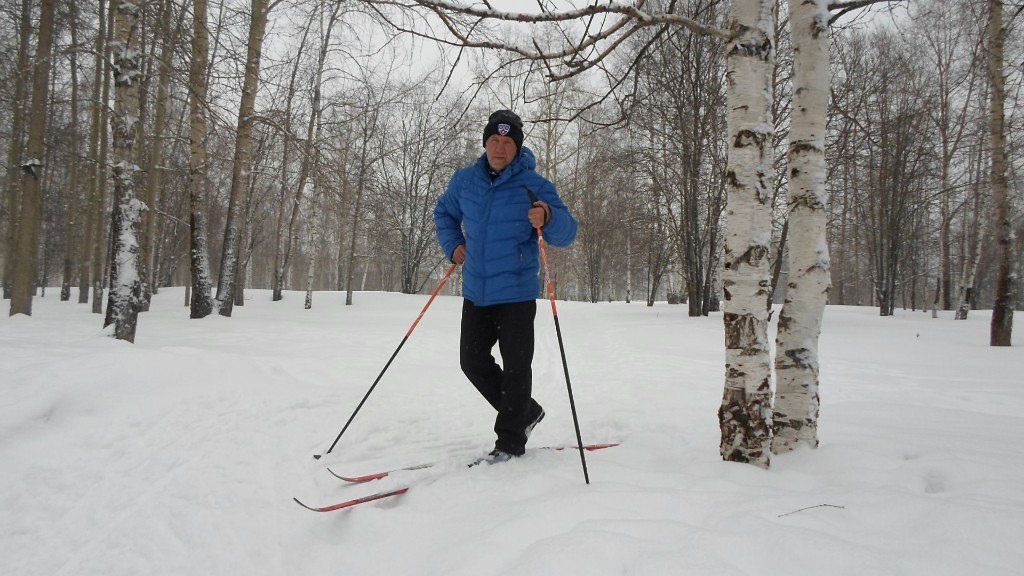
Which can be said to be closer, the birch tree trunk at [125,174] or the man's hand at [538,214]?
the man's hand at [538,214]

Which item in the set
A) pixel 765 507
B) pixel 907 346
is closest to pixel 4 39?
pixel 765 507

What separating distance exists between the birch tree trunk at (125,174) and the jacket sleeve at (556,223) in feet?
19.5

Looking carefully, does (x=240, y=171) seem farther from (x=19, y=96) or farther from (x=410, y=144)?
(x=410, y=144)

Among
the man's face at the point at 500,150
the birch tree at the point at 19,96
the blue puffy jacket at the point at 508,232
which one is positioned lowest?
the blue puffy jacket at the point at 508,232

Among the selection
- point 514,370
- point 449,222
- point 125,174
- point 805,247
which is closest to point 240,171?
point 125,174

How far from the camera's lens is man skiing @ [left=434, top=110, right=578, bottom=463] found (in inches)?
110

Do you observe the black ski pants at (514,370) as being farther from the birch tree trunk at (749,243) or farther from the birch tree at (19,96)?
the birch tree at (19,96)

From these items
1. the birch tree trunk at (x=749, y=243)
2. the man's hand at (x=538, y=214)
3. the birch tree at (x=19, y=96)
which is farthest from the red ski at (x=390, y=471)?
the birch tree at (x=19, y=96)

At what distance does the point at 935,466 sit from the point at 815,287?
1.01 m

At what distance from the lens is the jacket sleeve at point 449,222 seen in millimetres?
3223

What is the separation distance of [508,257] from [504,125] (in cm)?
80

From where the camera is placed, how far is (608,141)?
558 inches

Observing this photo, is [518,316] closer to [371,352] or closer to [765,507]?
[765,507]

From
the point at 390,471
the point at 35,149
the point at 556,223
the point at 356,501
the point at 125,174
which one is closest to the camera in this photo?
the point at 356,501
